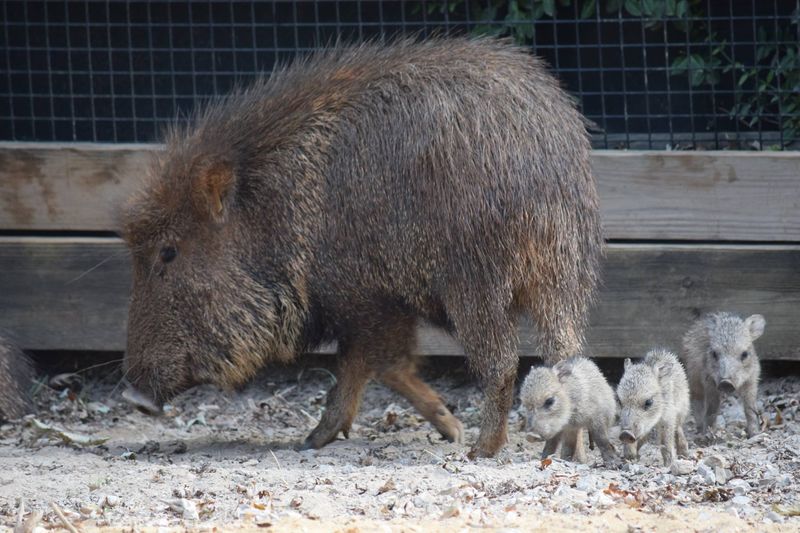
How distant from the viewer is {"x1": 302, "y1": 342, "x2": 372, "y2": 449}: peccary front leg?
5.96 metres

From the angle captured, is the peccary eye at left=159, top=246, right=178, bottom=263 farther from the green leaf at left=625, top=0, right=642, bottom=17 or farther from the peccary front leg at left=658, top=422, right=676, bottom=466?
the green leaf at left=625, top=0, right=642, bottom=17

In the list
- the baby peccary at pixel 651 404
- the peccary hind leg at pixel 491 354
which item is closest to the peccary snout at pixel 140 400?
the peccary hind leg at pixel 491 354

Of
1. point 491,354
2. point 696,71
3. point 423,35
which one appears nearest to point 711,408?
point 491,354

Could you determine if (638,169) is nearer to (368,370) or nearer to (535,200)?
(535,200)

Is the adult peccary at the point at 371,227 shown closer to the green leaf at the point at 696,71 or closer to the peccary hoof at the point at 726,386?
the peccary hoof at the point at 726,386

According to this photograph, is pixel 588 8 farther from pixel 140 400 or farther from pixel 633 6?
pixel 140 400

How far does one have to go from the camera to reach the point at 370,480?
194 inches

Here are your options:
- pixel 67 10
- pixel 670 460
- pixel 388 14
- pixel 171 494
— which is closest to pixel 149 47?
pixel 67 10

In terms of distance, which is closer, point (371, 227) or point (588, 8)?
point (371, 227)

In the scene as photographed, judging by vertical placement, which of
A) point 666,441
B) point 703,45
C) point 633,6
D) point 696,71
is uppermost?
point 633,6

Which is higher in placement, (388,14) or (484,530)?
(388,14)

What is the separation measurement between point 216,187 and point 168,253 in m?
0.43

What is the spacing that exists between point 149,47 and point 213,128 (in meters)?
1.61

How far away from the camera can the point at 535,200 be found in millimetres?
5469
